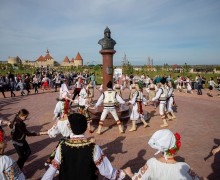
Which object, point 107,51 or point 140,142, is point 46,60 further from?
point 140,142

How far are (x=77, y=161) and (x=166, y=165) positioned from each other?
4.10 ft

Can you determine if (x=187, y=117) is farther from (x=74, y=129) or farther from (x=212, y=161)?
(x=74, y=129)

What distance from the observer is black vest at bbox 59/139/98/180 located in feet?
9.48

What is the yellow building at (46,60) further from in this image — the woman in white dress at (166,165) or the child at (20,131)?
the woman in white dress at (166,165)

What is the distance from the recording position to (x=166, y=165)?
2910 mm

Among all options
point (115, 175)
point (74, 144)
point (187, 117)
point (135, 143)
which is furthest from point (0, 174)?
point (187, 117)

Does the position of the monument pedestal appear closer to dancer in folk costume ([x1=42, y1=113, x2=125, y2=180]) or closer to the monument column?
the monument column

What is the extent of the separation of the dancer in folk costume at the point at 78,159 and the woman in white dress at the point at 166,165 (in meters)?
0.60

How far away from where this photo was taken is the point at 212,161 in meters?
6.16

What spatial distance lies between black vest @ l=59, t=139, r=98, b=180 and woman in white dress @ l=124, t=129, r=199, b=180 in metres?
0.74

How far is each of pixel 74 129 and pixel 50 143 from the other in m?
5.06

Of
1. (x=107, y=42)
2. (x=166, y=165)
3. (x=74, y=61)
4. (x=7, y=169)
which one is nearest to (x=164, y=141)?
(x=166, y=165)

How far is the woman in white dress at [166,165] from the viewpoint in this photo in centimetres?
286

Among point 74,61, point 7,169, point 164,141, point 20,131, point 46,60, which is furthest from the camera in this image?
point 46,60
